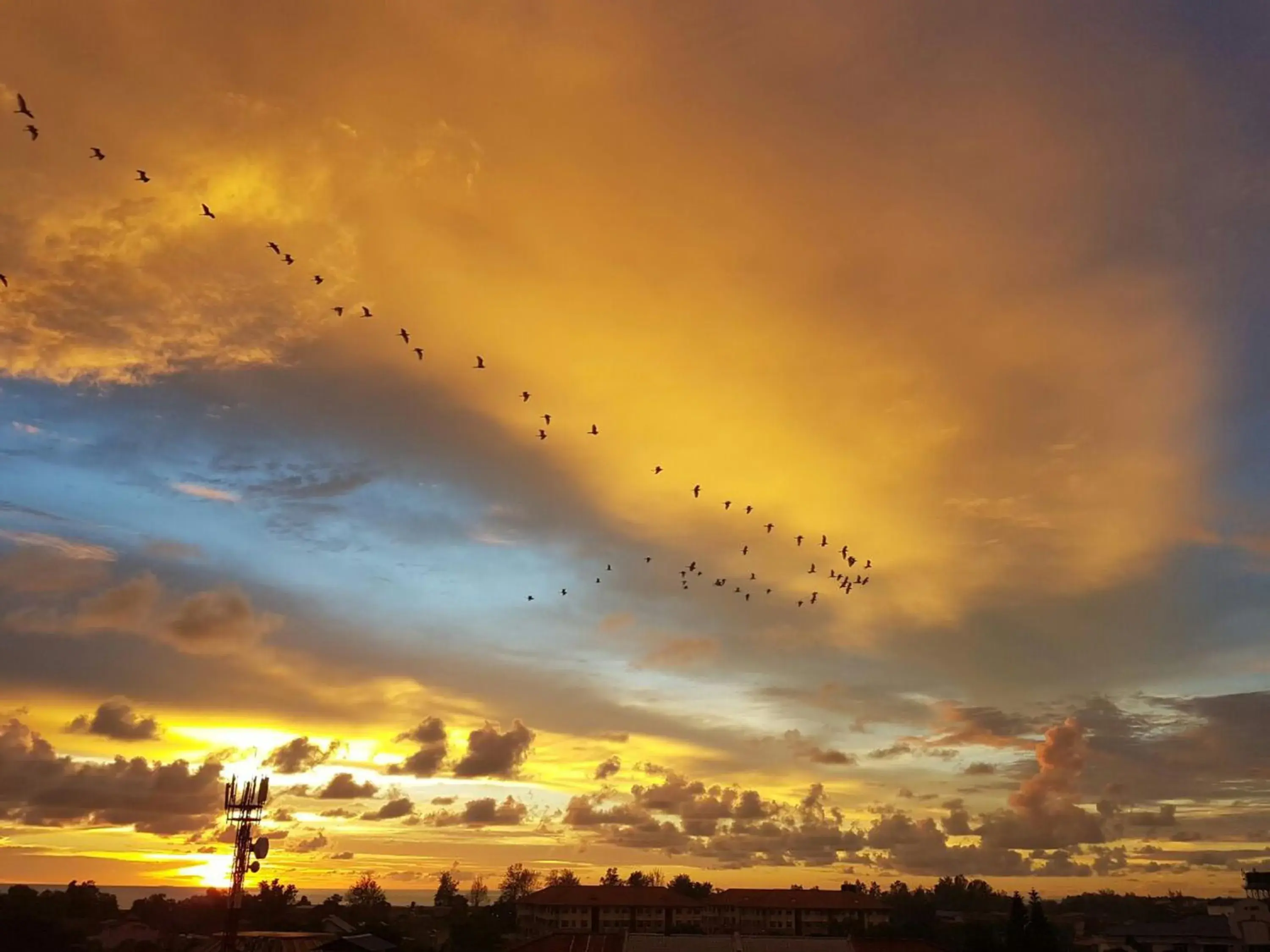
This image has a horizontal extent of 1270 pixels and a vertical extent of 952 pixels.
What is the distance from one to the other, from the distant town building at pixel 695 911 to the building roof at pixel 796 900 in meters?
0.13

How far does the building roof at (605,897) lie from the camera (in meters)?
136

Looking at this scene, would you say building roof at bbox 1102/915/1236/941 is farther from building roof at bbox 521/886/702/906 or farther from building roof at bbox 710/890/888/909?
building roof at bbox 521/886/702/906

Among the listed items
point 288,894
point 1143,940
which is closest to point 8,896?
point 288,894

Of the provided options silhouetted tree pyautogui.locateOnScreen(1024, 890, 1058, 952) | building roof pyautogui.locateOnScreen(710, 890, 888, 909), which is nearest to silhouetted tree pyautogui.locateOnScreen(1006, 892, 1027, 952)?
silhouetted tree pyautogui.locateOnScreen(1024, 890, 1058, 952)

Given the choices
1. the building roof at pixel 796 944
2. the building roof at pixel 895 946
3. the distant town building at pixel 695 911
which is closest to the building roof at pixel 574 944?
the building roof at pixel 796 944

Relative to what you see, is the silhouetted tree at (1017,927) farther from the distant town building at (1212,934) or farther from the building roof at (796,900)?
the building roof at (796,900)

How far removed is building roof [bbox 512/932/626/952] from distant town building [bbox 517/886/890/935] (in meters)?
47.4

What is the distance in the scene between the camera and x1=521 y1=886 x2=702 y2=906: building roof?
447 feet

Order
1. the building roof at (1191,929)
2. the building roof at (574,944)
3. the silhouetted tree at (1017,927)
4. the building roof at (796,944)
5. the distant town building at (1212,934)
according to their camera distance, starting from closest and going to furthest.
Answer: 1. the building roof at (796,944)
2. the building roof at (574,944)
3. the silhouetted tree at (1017,927)
4. the distant town building at (1212,934)
5. the building roof at (1191,929)

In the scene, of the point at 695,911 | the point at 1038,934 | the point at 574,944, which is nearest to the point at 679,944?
the point at 574,944

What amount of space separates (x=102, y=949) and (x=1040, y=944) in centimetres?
10223

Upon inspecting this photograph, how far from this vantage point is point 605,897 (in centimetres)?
13825

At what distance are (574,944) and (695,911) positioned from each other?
235 feet

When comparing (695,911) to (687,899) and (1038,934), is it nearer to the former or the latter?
(687,899)
